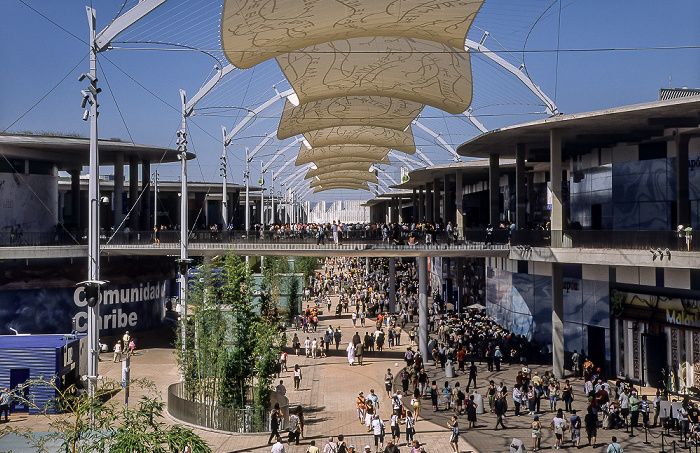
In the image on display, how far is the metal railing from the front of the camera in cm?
2152

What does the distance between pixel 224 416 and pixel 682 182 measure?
62.7 feet

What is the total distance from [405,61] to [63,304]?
2210 cm

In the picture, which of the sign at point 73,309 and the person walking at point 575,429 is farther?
the sign at point 73,309

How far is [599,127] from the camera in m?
26.6

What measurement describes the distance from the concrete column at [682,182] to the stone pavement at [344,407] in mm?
7786

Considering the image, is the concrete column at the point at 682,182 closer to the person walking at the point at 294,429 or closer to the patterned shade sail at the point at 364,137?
the person walking at the point at 294,429

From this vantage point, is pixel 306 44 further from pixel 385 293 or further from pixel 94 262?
pixel 385 293

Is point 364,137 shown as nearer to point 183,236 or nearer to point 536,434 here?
point 183,236

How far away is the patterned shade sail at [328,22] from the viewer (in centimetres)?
2728

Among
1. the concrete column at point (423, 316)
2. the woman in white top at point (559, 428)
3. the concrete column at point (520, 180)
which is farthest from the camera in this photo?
the concrete column at point (520, 180)

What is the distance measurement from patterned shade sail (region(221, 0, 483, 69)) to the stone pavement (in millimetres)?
15141

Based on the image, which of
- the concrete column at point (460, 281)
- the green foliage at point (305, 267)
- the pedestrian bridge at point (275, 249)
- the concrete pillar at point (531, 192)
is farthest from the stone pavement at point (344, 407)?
the green foliage at point (305, 267)

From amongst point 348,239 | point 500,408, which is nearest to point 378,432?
point 500,408

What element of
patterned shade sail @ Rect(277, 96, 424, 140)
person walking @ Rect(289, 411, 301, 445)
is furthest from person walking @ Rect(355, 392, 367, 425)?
patterned shade sail @ Rect(277, 96, 424, 140)
